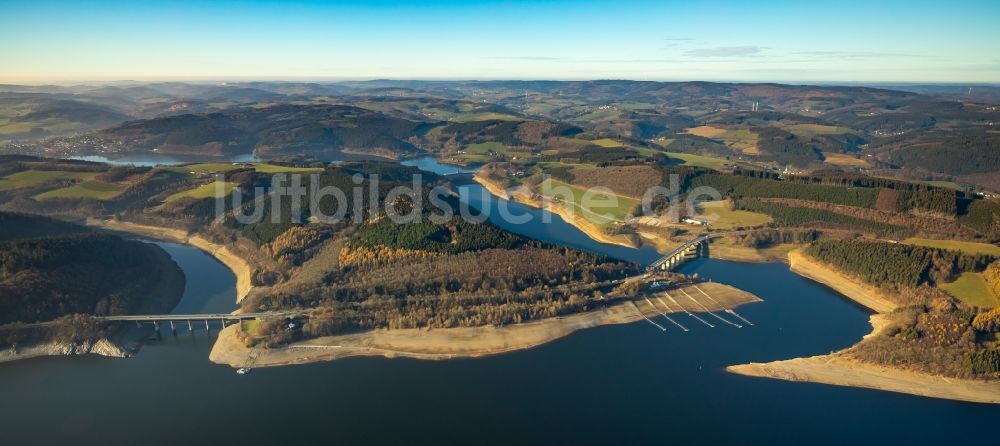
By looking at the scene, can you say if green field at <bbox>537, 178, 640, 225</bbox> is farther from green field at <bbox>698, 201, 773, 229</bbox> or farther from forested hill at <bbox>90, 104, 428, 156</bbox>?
forested hill at <bbox>90, 104, 428, 156</bbox>

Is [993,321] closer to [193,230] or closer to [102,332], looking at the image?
[102,332]

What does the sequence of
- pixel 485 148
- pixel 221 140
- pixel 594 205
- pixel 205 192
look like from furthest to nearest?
pixel 221 140
pixel 485 148
pixel 594 205
pixel 205 192

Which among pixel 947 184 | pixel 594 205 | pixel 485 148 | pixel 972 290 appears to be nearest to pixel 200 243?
pixel 594 205

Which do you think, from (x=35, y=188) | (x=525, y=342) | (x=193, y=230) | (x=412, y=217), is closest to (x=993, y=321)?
(x=525, y=342)

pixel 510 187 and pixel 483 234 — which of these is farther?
pixel 510 187

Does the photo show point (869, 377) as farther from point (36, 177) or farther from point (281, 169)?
point (36, 177)

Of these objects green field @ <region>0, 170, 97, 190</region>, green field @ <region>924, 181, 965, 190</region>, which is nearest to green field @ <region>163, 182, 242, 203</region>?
green field @ <region>0, 170, 97, 190</region>

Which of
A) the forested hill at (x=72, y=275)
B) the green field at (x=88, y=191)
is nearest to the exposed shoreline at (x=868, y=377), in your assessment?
Result: the forested hill at (x=72, y=275)
